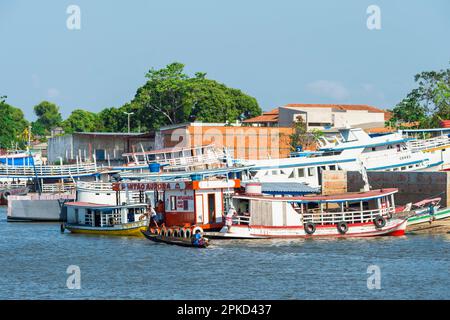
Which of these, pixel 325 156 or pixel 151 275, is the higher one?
pixel 325 156

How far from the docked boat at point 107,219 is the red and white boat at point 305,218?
5873mm

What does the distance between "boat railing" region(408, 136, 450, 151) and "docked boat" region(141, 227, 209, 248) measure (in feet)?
79.2

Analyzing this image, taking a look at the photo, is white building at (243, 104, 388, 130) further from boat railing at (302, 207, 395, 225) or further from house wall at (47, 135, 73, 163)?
boat railing at (302, 207, 395, 225)

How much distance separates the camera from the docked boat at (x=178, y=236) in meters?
44.5

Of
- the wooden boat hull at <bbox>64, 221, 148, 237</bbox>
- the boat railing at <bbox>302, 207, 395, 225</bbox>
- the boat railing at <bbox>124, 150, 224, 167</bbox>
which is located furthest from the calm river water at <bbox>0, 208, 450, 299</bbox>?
the boat railing at <bbox>124, 150, 224, 167</bbox>

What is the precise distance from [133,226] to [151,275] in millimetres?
12476

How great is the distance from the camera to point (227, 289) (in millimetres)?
35156

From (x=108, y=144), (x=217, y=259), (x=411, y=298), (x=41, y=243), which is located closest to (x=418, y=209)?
(x=217, y=259)

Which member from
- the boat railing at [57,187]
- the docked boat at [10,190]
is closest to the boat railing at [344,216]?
the boat railing at [57,187]

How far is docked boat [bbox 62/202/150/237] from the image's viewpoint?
50656 mm

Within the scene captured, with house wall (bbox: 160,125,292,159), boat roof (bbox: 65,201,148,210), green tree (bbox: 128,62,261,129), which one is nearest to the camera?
boat roof (bbox: 65,201,148,210)

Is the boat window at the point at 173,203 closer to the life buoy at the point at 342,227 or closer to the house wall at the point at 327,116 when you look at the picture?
the life buoy at the point at 342,227
